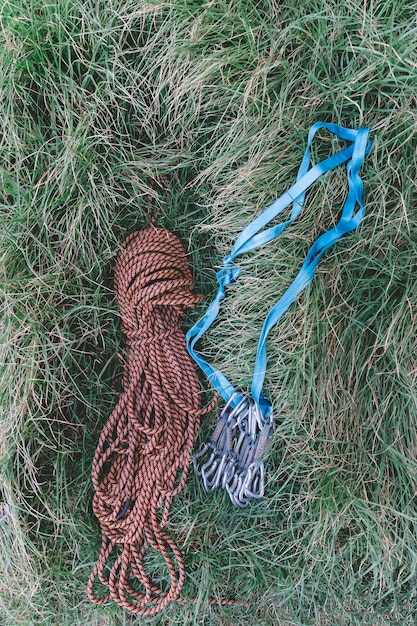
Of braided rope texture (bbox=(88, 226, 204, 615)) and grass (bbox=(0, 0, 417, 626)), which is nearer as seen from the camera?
grass (bbox=(0, 0, 417, 626))

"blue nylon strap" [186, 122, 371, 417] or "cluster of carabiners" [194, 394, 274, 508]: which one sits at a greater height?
"blue nylon strap" [186, 122, 371, 417]

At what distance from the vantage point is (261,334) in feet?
5.05

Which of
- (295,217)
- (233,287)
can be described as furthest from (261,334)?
(295,217)

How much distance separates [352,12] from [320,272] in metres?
0.62

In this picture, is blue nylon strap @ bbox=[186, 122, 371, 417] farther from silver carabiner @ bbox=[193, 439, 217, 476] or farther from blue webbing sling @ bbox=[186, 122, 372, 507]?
silver carabiner @ bbox=[193, 439, 217, 476]

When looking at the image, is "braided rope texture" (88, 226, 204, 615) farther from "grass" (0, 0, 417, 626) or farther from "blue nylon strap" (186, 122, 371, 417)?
"blue nylon strap" (186, 122, 371, 417)

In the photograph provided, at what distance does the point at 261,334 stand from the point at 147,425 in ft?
1.28

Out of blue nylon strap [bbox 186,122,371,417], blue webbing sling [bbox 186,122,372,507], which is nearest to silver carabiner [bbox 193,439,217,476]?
blue webbing sling [bbox 186,122,372,507]

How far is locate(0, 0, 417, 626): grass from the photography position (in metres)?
1.47

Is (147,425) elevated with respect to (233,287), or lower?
lower

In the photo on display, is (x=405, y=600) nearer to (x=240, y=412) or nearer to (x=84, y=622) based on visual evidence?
(x=240, y=412)

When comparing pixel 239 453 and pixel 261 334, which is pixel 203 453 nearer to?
pixel 239 453

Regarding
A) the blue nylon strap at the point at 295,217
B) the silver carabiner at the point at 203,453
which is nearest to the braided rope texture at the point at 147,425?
the silver carabiner at the point at 203,453

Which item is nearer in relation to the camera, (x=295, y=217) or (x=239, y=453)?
(x=295, y=217)
